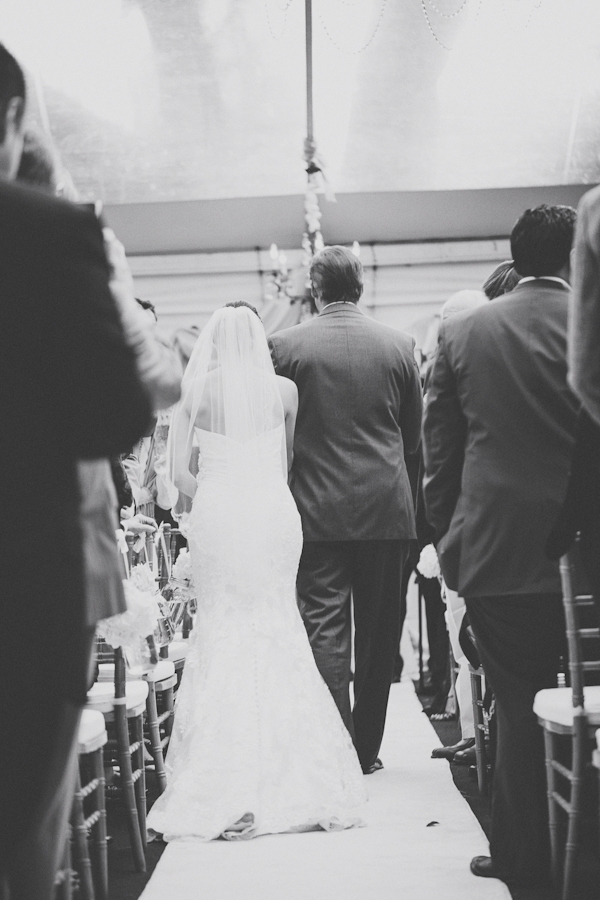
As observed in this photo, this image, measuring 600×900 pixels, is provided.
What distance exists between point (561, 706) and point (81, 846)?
1.24 metres

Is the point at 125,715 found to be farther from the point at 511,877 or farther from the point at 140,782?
the point at 511,877

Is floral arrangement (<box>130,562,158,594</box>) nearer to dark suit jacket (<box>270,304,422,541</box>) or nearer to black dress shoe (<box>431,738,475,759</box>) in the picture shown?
dark suit jacket (<box>270,304,422,541</box>)

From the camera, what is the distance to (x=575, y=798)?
2.54 metres

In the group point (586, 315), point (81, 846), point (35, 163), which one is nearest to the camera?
point (35, 163)

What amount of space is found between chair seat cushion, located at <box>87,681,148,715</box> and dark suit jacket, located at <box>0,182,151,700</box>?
5.19 ft

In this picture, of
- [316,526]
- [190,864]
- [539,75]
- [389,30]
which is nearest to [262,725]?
[190,864]

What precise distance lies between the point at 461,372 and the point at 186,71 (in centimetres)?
503

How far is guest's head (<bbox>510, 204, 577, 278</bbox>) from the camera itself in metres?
2.83

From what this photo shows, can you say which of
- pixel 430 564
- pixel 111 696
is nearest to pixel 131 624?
pixel 111 696

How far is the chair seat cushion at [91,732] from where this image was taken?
101 inches

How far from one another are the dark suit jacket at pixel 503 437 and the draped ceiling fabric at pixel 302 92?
4.35 metres

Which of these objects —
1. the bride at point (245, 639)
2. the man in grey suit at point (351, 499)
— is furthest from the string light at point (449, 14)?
the bride at point (245, 639)

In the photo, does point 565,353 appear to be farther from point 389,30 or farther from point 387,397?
point 389,30

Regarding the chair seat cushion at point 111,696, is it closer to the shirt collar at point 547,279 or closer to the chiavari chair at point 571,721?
the chiavari chair at point 571,721
